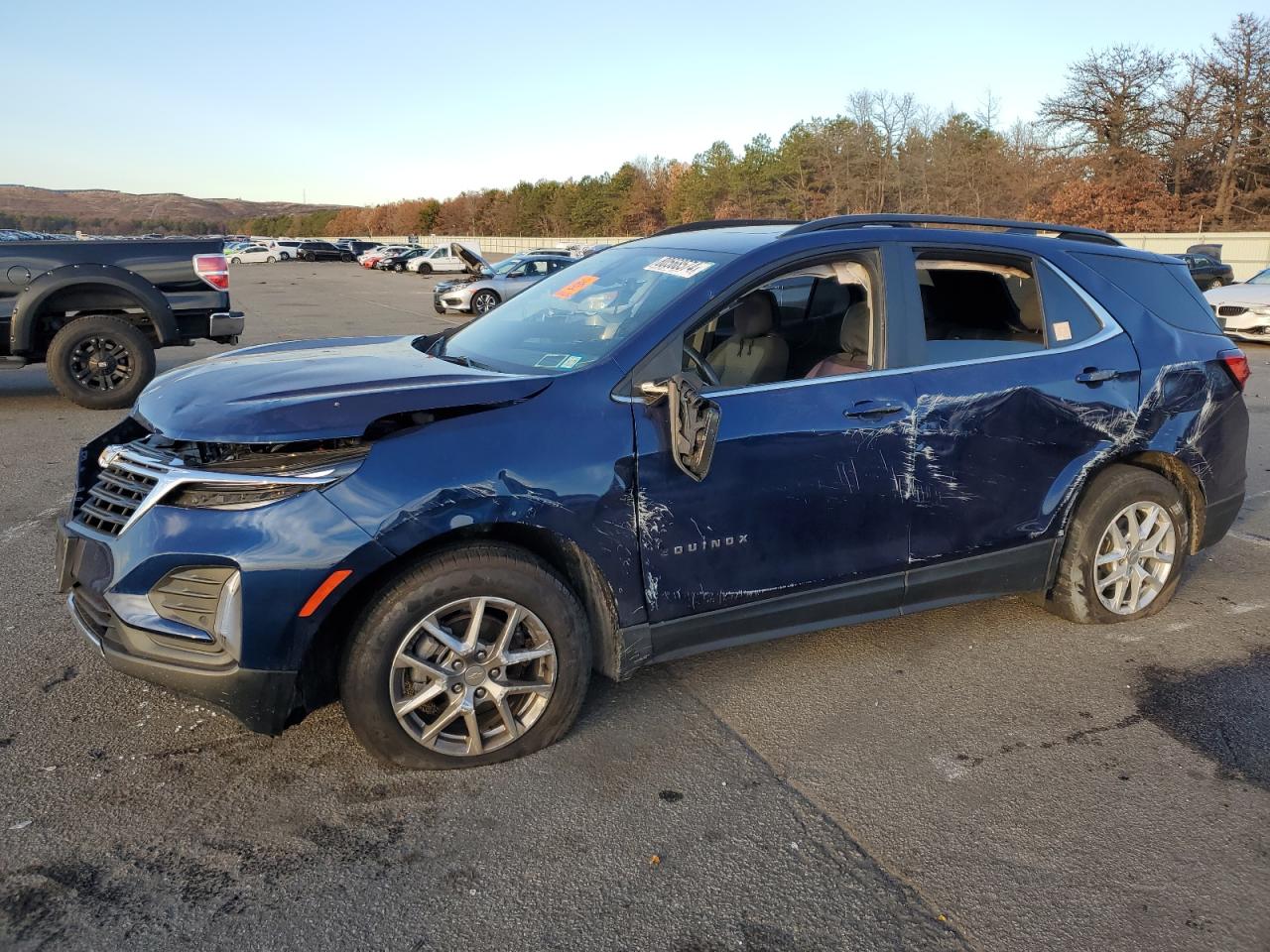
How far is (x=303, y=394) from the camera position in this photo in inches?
122

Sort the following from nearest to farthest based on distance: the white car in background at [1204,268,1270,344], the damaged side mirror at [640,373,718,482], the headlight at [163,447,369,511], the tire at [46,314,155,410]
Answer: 1. the headlight at [163,447,369,511]
2. the damaged side mirror at [640,373,718,482]
3. the tire at [46,314,155,410]
4. the white car in background at [1204,268,1270,344]

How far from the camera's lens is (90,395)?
955cm

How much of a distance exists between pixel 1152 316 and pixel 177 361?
42.7ft

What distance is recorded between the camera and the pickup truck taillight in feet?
32.1

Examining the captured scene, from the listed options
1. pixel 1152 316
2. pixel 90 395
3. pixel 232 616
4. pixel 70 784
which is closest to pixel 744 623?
pixel 232 616

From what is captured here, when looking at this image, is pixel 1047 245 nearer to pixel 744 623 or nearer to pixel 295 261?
pixel 744 623

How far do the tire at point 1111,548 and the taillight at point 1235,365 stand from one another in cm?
66

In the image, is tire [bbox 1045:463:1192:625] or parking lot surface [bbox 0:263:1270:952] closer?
parking lot surface [bbox 0:263:1270:952]

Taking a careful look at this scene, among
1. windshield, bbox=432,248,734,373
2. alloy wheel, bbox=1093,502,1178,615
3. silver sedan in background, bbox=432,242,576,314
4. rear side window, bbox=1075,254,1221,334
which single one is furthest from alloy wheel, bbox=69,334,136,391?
silver sedan in background, bbox=432,242,576,314

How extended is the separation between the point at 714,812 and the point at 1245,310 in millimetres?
16816

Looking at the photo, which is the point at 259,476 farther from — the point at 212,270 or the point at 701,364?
the point at 212,270

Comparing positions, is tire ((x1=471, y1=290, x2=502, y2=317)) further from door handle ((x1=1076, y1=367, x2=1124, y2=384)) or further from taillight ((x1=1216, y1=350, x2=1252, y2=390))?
door handle ((x1=1076, y1=367, x2=1124, y2=384))

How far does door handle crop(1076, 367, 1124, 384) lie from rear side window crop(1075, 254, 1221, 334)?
18.8 inches

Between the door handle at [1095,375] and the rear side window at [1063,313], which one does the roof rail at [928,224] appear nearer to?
the rear side window at [1063,313]
